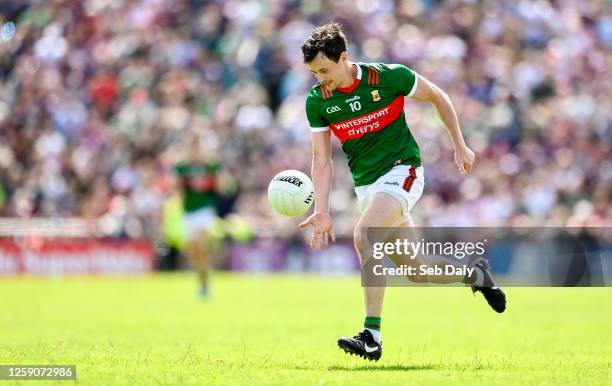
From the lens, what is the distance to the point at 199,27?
29.3 meters

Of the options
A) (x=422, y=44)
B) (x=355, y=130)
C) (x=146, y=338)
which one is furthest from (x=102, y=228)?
(x=355, y=130)

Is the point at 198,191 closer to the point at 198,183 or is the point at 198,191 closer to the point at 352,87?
the point at 198,183

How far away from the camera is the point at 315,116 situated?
9844mm

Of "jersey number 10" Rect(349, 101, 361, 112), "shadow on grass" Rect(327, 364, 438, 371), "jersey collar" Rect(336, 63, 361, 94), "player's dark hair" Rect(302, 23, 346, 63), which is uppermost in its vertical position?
"player's dark hair" Rect(302, 23, 346, 63)

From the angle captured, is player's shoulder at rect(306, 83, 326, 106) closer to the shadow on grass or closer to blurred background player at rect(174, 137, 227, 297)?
the shadow on grass

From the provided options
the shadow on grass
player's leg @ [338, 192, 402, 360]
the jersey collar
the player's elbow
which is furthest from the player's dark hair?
the shadow on grass

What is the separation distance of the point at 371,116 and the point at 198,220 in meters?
11.6

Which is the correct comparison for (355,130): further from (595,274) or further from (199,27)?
(199,27)

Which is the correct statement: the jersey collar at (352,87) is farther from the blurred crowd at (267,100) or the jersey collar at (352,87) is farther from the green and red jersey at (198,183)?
the blurred crowd at (267,100)

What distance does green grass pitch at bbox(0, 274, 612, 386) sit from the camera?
29.0 feet

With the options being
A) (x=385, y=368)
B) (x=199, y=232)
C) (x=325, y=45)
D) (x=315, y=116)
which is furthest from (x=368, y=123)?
(x=199, y=232)

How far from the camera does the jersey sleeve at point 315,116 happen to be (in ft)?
32.2

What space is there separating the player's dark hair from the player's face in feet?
0.11

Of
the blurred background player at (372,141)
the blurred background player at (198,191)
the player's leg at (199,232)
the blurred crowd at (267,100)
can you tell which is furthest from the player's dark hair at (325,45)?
the blurred crowd at (267,100)
